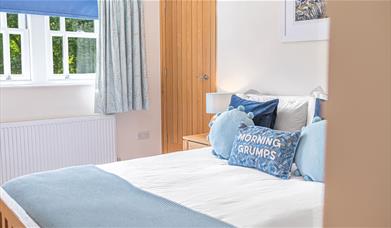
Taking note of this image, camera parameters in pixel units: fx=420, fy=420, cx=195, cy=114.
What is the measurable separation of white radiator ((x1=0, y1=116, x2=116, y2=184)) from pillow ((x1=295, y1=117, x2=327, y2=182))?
219 cm

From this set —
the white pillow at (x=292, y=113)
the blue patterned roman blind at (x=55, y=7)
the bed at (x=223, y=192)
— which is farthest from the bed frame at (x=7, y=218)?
the blue patterned roman blind at (x=55, y=7)

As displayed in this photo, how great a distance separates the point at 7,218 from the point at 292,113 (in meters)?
1.77

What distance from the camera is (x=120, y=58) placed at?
12.9 ft

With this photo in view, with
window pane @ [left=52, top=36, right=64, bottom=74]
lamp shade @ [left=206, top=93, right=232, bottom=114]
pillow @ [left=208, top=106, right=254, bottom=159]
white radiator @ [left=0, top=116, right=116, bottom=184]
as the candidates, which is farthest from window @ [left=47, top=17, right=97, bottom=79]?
pillow @ [left=208, top=106, right=254, bottom=159]

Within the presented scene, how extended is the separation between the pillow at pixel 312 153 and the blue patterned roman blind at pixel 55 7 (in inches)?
96.4

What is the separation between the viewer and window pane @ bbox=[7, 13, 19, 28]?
3607 millimetres

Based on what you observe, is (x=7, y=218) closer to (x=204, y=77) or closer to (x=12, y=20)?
(x=12, y=20)

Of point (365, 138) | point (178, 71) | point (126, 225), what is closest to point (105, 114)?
point (178, 71)

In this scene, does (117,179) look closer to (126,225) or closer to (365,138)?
(126,225)

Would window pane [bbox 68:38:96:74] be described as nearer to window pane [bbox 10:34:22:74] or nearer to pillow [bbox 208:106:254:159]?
window pane [bbox 10:34:22:74]

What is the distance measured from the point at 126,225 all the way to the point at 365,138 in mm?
1247

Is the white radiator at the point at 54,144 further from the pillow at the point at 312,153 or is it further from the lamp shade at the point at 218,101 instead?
the pillow at the point at 312,153

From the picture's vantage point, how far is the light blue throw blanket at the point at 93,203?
162 centimetres

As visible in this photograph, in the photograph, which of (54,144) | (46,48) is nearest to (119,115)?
(54,144)
